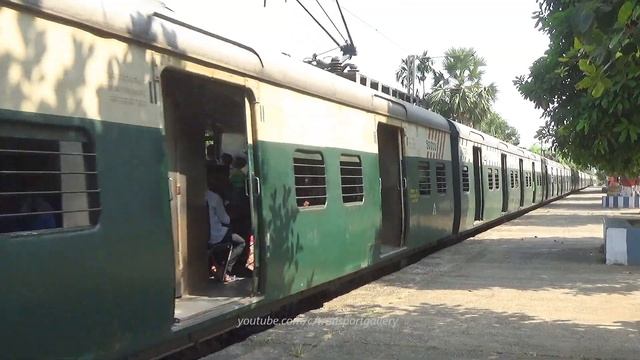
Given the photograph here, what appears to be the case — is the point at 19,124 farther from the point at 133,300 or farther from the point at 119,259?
the point at 133,300

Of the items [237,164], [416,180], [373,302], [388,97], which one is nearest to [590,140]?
[416,180]

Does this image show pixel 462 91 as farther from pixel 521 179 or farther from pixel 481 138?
pixel 481 138

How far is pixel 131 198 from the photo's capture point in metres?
4.19

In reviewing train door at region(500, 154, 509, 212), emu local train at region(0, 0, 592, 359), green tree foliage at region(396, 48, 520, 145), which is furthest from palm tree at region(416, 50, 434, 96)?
emu local train at region(0, 0, 592, 359)

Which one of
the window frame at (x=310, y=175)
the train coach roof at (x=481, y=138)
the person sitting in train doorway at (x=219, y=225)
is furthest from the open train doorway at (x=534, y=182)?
the person sitting in train doorway at (x=219, y=225)

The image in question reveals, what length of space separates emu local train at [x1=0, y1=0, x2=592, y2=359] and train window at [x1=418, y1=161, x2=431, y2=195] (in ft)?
Answer: 7.26

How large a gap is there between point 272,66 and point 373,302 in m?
3.38

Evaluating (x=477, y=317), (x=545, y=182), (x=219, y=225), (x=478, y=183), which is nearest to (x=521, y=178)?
(x=478, y=183)

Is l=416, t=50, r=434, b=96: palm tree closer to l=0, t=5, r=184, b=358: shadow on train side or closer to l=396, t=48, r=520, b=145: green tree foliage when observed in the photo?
l=396, t=48, r=520, b=145: green tree foliage

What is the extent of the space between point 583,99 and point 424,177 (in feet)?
9.63

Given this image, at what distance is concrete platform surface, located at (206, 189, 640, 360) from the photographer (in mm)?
5621

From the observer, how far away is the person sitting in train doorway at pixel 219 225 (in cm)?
644

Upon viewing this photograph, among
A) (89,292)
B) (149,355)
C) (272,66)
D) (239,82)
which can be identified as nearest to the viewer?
(89,292)

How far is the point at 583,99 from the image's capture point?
9.99 meters
